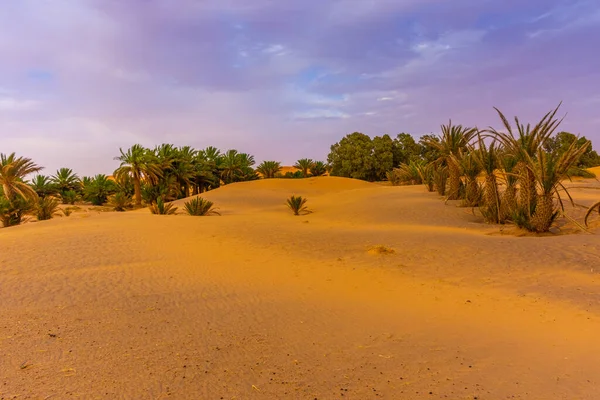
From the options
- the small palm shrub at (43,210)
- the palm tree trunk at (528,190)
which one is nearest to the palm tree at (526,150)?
the palm tree trunk at (528,190)

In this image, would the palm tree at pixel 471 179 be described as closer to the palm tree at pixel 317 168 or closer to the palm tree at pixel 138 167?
the palm tree at pixel 138 167

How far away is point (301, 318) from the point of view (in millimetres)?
5570

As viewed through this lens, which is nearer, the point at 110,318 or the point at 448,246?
the point at 110,318

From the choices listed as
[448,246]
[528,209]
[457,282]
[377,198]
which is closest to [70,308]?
[457,282]

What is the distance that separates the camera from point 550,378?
3.83 m

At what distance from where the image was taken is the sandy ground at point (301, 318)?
3.70 m

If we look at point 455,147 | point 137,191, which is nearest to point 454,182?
point 455,147

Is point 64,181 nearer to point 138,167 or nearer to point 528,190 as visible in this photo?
point 138,167

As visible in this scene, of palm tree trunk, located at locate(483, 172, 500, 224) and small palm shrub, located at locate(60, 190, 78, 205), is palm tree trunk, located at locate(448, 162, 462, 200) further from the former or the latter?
small palm shrub, located at locate(60, 190, 78, 205)

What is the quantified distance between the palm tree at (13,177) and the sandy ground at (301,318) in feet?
46.9

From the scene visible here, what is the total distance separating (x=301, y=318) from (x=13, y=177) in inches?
953

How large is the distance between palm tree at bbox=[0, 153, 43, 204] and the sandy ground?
46.9ft

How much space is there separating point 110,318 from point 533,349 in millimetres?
5260

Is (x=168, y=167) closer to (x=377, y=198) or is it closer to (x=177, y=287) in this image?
(x=377, y=198)
